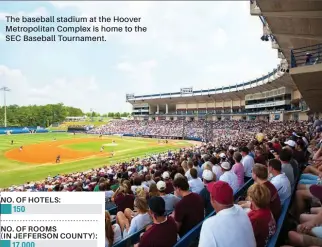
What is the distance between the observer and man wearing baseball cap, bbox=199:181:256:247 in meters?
2.88

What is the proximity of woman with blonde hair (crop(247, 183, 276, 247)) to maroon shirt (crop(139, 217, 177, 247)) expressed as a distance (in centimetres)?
97

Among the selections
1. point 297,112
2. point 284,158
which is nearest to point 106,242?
point 284,158

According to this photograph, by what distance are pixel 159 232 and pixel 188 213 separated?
3.30 feet

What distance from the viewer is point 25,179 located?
25.2 m

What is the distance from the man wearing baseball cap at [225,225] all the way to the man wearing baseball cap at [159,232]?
2.84 ft

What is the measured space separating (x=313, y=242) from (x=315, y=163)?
175 inches

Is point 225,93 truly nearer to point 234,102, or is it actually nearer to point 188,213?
point 234,102

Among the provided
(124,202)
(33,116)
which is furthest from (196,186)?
(33,116)

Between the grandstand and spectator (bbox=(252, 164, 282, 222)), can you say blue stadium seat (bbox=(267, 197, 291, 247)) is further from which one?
the grandstand

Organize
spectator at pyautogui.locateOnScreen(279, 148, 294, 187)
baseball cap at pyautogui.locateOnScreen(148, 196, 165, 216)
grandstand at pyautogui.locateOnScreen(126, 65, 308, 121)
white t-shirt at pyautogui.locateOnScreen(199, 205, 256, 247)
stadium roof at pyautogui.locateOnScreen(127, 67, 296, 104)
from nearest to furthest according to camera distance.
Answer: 1. white t-shirt at pyautogui.locateOnScreen(199, 205, 256, 247)
2. baseball cap at pyautogui.locateOnScreen(148, 196, 165, 216)
3. spectator at pyautogui.locateOnScreen(279, 148, 294, 187)
4. grandstand at pyautogui.locateOnScreen(126, 65, 308, 121)
5. stadium roof at pyautogui.locateOnScreen(127, 67, 296, 104)

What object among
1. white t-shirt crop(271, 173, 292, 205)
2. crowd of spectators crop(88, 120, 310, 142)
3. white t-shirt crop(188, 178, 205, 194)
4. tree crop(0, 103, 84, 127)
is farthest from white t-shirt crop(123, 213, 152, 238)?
tree crop(0, 103, 84, 127)

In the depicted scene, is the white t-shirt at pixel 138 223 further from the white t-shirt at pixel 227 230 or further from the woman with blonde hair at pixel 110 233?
the white t-shirt at pixel 227 230

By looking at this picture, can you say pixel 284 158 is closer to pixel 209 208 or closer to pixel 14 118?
pixel 209 208

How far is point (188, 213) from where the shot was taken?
461 cm
